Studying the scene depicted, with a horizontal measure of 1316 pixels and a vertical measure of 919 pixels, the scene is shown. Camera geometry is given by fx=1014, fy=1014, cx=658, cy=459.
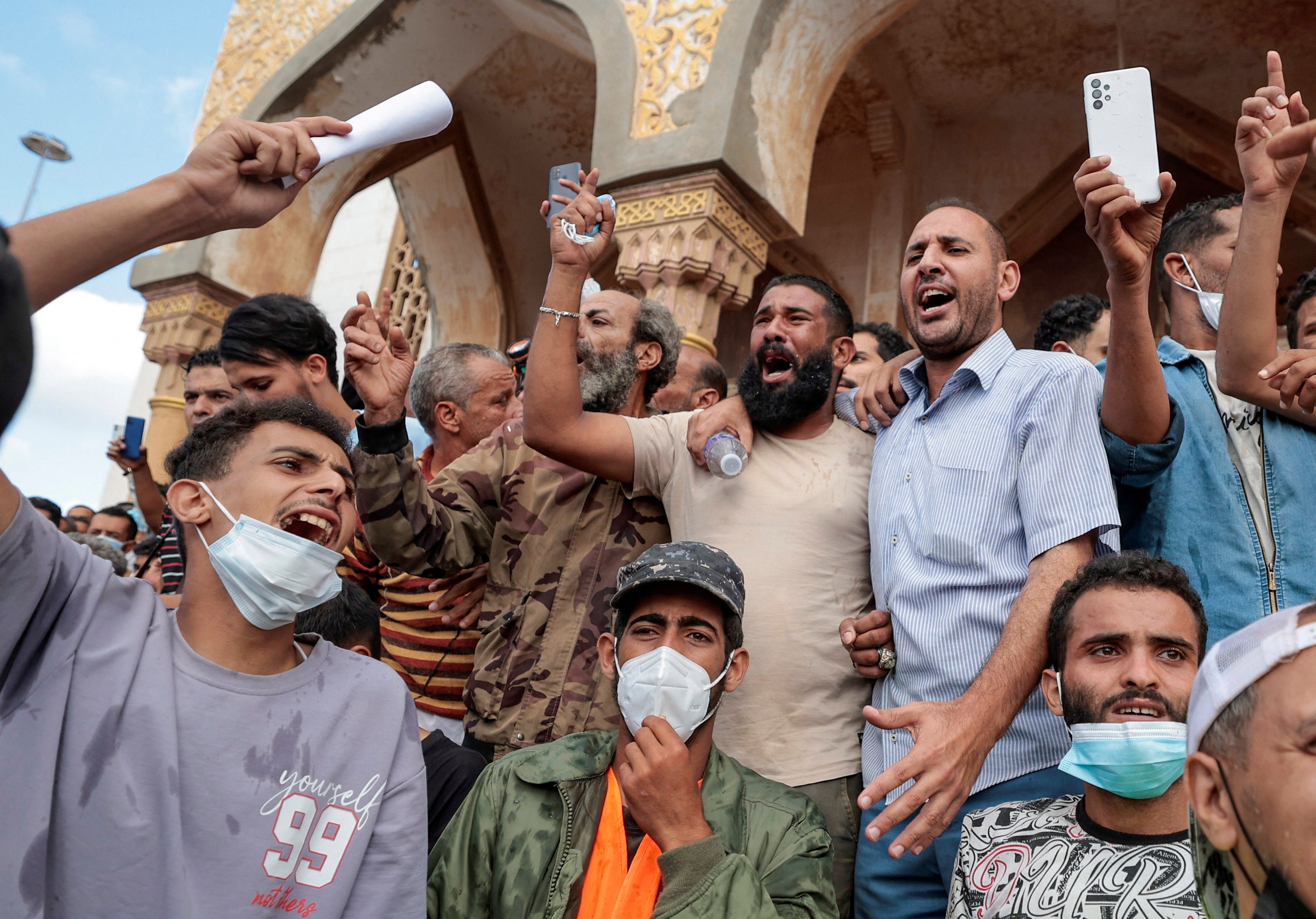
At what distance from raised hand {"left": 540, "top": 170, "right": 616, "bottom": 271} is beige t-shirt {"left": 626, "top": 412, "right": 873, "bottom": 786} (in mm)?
425

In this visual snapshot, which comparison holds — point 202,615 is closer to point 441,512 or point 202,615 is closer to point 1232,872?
point 441,512

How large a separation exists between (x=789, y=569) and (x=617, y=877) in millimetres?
801

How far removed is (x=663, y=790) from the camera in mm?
1852

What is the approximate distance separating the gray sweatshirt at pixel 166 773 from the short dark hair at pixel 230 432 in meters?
0.28

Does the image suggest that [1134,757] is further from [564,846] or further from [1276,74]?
[1276,74]

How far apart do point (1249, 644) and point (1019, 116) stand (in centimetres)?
773

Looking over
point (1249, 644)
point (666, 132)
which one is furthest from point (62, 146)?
point (1249, 644)

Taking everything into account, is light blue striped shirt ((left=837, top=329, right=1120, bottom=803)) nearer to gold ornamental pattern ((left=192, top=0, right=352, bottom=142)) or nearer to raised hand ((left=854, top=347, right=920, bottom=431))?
raised hand ((left=854, top=347, right=920, bottom=431))

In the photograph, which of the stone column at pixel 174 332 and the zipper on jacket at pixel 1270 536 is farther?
the stone column at pixel 174 332

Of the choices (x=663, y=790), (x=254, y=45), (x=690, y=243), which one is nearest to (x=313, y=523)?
(x=663, y=790)


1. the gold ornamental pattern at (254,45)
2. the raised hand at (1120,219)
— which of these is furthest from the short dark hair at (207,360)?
the gold ornamental pattern at (254,45)

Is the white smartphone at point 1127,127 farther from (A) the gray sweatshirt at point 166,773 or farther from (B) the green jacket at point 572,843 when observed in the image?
(A) the gray sweatshirt at point 166,773

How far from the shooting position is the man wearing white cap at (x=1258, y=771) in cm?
97

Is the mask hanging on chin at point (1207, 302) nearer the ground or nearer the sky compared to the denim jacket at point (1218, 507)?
nearer the sky
